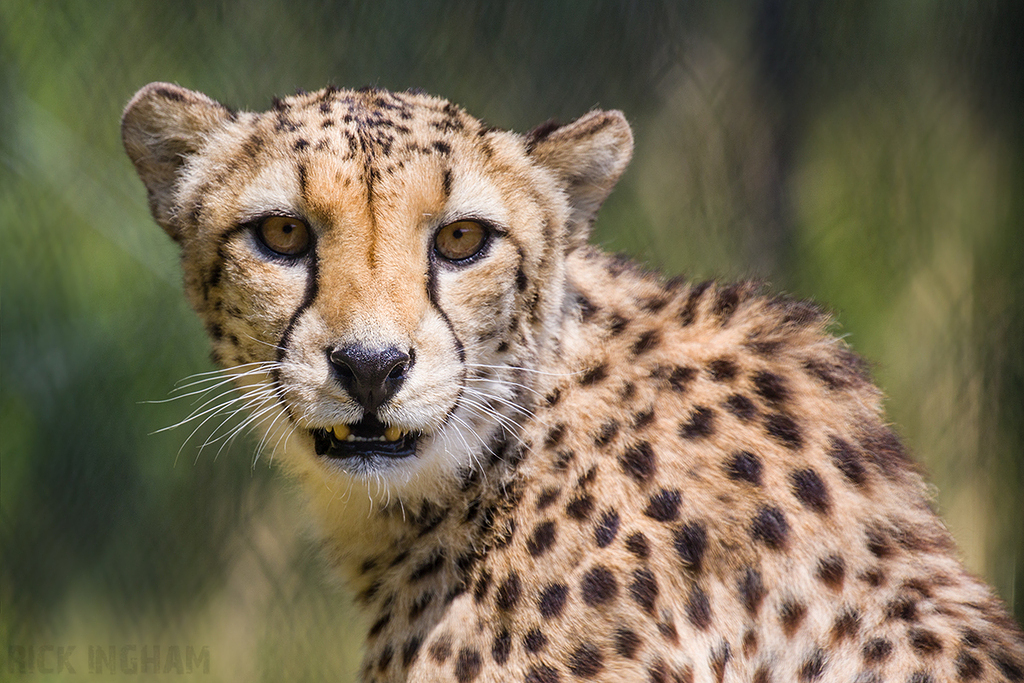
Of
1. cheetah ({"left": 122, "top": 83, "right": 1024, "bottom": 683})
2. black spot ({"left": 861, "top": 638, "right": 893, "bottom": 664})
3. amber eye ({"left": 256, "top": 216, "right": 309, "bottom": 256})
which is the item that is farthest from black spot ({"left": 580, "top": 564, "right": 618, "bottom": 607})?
amber eye ({"left": 256, "top": 216, "right": 309, "bottom": 256})

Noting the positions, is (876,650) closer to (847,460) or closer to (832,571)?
(832,571)

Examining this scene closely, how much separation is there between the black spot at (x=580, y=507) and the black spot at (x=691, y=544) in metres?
0.12

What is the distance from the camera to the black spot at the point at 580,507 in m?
1.28

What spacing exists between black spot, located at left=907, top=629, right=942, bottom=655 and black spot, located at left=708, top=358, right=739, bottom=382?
0.40m

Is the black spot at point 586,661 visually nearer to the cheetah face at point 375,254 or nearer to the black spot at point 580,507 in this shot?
the black spot at point 580,507

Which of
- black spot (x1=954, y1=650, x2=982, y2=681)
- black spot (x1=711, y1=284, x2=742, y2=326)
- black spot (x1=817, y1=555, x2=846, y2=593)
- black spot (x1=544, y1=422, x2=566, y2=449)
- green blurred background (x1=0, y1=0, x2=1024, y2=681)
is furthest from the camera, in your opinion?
green blurred background (x1=0, y1=0, x2=1024, y2=681)

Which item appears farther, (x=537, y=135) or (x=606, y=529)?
(x=537, y=135)

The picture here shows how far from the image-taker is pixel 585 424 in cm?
135

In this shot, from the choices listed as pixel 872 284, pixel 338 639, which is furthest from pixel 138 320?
pixel 872 284

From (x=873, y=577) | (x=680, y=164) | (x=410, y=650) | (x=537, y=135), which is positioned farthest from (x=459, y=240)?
(x=680, y=164)

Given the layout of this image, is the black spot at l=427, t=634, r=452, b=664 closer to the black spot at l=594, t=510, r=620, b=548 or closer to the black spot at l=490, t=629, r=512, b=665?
the black spot at l=490, t=629, r=512, b=665

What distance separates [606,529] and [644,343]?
0.94ft

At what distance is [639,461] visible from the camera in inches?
51.2

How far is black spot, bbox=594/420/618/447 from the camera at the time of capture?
4.37 ft
